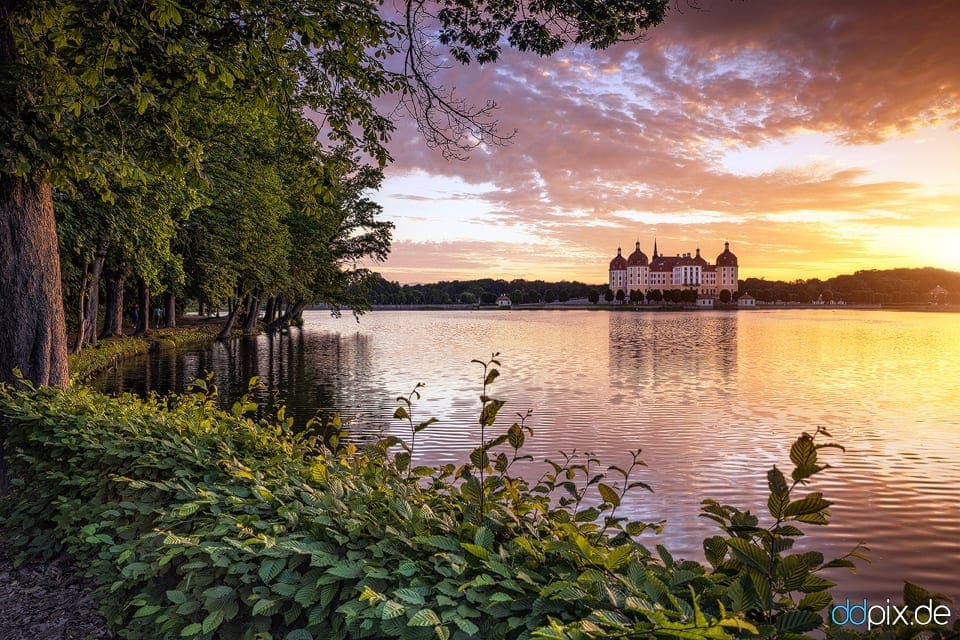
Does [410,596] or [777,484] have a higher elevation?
[777,484]

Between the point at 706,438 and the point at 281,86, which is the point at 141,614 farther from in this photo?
the point at 706,438

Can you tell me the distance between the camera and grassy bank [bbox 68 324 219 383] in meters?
20.8

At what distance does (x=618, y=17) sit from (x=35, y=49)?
6457 mm

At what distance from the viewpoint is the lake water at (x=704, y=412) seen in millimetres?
8642

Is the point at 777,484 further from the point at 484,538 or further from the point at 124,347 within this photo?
the point at 124,347

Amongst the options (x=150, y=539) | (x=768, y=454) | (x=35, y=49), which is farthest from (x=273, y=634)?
(x=768, y=454)

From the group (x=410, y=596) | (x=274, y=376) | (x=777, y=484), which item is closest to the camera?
(x=777, y=484)

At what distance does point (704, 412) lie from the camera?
Answer: 55.2 feet

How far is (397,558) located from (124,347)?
30.0 metres

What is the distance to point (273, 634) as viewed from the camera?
2613 mm

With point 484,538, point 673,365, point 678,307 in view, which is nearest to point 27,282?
point 484,538

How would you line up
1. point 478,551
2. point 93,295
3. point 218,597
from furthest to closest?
1. point 93,295
2. point 218,597
3. point 478,551

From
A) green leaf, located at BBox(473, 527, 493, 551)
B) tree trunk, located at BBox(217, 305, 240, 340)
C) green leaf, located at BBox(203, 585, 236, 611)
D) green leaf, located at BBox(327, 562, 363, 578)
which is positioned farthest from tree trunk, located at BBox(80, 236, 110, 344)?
green leaf, located at BBox(473, 527, 493, 551)

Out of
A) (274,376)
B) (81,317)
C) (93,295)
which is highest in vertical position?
(93,295)
